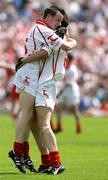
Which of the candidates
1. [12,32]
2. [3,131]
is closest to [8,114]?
[12,32]

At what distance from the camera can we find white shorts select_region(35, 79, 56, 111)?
978 centimetres

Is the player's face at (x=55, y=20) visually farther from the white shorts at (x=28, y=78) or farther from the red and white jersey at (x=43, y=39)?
the white shorts at (x=28, y=78)

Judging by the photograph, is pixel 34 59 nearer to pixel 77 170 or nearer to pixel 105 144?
pixel 77 170

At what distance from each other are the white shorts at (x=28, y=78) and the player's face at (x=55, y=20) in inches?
23.7

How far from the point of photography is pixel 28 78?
986cm

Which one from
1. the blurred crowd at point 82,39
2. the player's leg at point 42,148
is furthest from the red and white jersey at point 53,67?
the blurred crowd at point 82,39

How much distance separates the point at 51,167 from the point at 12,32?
17226 millimetres

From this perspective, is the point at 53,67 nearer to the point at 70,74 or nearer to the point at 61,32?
the point at 61,32

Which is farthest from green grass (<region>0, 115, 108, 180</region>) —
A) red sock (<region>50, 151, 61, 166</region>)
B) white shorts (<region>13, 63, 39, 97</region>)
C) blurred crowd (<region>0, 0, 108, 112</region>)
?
blurred crowd (<region>0, 0, 108, 112</region>)

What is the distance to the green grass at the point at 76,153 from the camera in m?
9.69

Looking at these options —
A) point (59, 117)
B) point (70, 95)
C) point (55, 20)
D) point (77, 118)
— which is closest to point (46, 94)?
point (55, 20)

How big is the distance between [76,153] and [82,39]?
17049 millimetres

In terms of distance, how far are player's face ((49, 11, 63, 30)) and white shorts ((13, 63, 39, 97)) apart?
0.60 m

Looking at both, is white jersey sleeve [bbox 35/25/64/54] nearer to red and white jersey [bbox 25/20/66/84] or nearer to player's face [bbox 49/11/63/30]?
red and white jersey [bbox 25/20/66/84]
